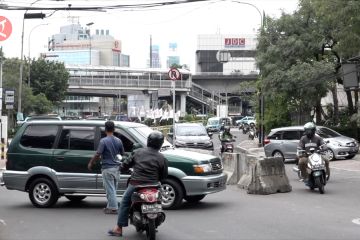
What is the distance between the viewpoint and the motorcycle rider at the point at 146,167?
8.53 meters

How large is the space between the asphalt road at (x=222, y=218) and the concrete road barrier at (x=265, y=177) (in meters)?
0.29

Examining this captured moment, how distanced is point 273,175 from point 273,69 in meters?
20.9

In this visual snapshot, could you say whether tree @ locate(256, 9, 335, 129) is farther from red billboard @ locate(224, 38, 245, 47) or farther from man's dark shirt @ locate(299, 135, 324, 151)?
red billboard @ locate(224, 38, 245, 47)

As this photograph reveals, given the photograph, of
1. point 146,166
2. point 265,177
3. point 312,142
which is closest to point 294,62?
point 312,142

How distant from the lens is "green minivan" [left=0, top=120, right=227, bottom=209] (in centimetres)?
1202

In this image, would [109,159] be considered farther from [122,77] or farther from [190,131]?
[122,77]

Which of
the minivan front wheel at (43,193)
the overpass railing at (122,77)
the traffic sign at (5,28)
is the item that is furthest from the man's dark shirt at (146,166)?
the overpass railing at (122,77)

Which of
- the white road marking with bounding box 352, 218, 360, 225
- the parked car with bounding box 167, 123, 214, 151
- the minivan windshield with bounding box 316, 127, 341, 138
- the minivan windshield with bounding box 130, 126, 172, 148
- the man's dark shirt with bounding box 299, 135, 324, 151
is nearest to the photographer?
the white road marking with bounding box 352, 218, 360, 225

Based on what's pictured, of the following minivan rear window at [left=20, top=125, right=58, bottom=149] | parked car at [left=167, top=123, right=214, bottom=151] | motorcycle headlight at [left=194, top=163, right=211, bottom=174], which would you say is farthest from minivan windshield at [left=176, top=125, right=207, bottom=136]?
motorcycle headlight at [left=194, top=163, right=211, bottom=174]

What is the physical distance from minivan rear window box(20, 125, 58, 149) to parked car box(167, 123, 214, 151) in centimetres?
1455

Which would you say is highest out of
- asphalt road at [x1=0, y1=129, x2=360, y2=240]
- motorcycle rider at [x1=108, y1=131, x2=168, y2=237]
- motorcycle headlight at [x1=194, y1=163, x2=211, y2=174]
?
motorcycle rider at [x1=108, y1=131, x2=168, y2=237]

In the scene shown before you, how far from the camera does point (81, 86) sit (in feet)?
314

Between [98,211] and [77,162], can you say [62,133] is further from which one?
[98,211]

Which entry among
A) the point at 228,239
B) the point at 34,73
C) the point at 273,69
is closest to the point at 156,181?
the point at 228,239
